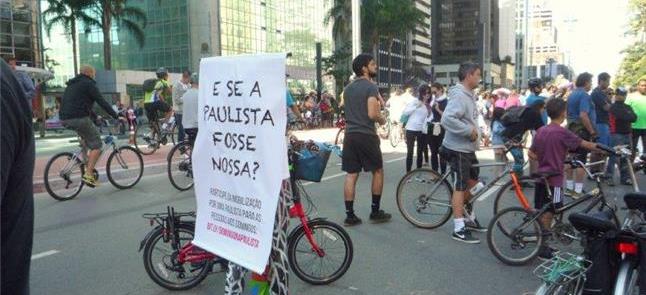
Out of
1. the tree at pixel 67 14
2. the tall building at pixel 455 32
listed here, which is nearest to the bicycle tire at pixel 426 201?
the tree at pixel 67 14

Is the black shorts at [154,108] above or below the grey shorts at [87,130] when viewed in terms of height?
above

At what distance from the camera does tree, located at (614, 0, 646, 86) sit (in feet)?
129

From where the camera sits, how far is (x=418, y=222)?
665cm

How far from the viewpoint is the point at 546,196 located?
A: 17.7 ft

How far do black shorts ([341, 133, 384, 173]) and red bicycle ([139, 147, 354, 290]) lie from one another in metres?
1.85

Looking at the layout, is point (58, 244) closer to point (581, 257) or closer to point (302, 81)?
point (581, 257)

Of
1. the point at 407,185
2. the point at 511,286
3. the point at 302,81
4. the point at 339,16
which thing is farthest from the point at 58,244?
the point at 302,81

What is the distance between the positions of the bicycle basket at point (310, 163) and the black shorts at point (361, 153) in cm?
169

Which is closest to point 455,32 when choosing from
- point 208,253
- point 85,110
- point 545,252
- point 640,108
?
point 640,108

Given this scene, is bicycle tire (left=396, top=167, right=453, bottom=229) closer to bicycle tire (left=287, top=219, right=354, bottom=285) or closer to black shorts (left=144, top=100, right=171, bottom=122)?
bicycle tire (left=287, top=219, right=354, bottom=285)

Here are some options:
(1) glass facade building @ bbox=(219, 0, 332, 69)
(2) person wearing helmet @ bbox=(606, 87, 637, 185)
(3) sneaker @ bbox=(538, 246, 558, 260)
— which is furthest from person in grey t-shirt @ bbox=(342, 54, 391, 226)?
(1) glass facade building @ bbox=(219, 0, 332, 69)

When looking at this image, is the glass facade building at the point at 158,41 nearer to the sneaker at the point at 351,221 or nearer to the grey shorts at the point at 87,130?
the grey shorts at the point at 87,130

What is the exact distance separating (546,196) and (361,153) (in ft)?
6.71

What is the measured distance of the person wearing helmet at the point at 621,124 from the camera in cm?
941
